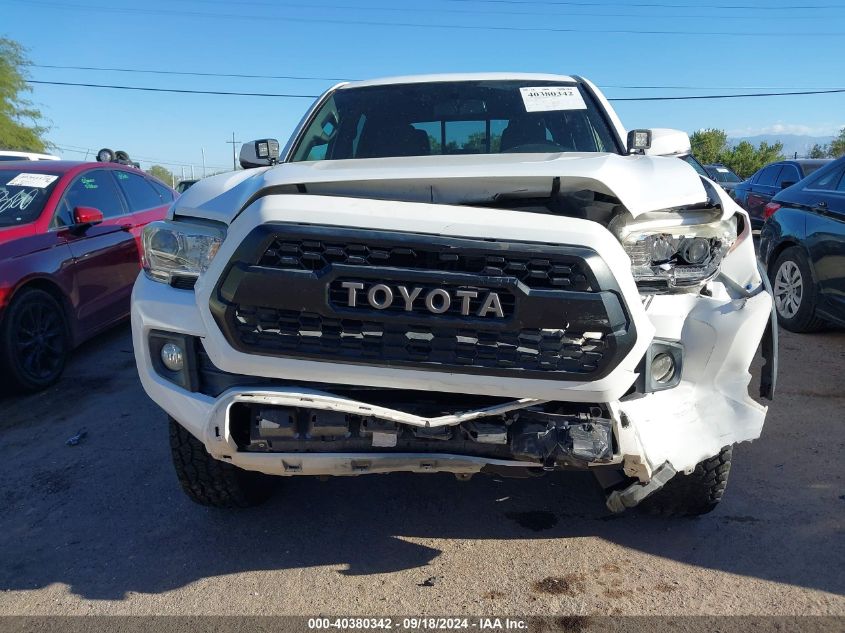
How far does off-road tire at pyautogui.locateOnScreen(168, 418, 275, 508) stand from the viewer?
2797mm

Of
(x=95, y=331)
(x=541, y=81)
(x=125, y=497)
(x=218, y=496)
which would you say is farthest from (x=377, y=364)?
(x=95, y=331)

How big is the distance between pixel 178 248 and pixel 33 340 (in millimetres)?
3097

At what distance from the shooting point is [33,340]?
4.86 m

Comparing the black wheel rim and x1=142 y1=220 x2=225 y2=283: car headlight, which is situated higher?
x1=142 y1=220 x2=225 y2=283: car headlight

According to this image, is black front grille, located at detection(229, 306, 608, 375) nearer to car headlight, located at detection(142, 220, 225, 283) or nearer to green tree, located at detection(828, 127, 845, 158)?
car headlight, located at detection(142, 220, 225, 283)

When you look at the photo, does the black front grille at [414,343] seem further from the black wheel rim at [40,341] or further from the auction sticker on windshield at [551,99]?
the black wheel rim at [40,341]

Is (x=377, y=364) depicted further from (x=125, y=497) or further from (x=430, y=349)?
(x=125, y=497)

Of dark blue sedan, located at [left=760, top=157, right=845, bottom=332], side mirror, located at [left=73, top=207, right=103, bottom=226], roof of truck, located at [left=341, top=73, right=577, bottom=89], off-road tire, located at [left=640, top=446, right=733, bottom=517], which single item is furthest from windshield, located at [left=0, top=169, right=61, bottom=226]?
dark blue sedan, located at [left=760, top=157, right=845, bottom=332]

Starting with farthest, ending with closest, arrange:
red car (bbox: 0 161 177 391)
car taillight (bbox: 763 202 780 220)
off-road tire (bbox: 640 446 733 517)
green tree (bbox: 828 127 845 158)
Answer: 1. green tree (bbox: 828 127 845 158)
2. car taillight (bbox: 763 202 780 220)
3. red car (bbox: 0 161 177 391)
4. off-road tire (bbox: 640 446 733 517)

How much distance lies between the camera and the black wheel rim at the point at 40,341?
4.78 m

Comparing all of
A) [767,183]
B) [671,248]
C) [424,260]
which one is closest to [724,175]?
[767,183]

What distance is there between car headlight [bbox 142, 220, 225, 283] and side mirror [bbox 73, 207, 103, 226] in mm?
3263

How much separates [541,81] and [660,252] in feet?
6.70

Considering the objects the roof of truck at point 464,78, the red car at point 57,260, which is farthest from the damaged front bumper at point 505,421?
the red car at point 57,260
